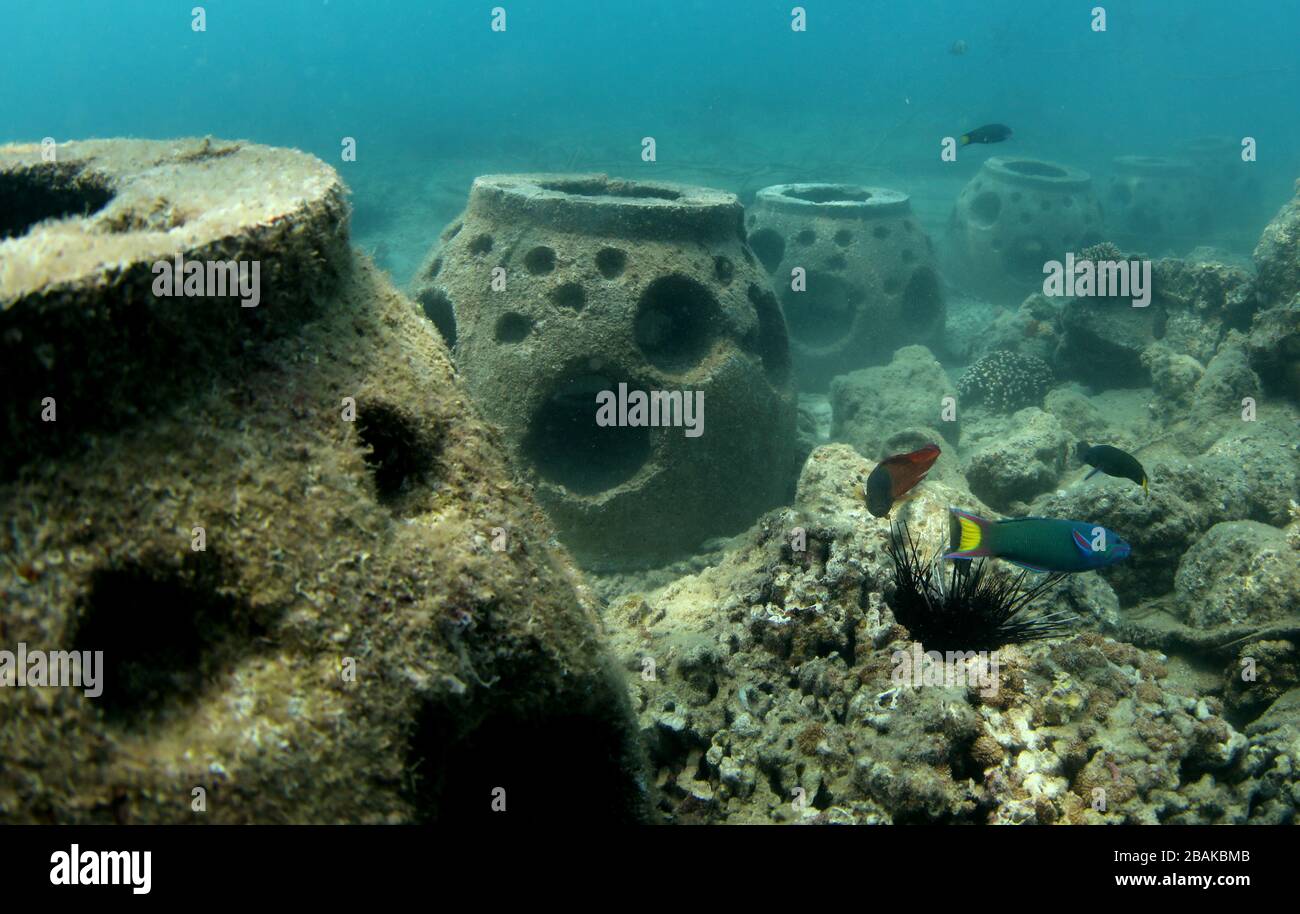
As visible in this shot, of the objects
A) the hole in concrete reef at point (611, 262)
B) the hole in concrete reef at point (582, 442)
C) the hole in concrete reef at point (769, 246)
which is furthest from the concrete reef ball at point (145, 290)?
the hole in concrete reef at point (769, 246)

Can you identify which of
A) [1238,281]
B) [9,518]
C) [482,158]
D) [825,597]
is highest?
[482,158]

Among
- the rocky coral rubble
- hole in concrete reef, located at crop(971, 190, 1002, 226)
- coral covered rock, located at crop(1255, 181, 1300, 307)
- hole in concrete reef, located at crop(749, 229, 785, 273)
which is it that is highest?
hole in concrete reef, located at crop(971, 190, 1002, 226)

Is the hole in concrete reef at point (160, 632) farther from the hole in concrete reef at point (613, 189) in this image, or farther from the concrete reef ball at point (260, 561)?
the hole in concrete reef at point (613, 189)

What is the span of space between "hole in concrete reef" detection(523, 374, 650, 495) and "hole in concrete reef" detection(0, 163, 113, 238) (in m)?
4.07

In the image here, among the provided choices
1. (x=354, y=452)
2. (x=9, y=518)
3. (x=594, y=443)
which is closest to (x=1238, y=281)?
(x=594, y=443)

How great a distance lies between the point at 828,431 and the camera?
11.7 meters

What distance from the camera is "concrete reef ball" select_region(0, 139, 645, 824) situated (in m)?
1.69

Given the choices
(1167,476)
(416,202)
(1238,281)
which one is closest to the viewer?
(1167,476)

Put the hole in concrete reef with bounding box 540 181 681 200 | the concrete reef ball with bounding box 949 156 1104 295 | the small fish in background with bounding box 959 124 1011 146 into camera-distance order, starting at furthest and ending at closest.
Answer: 1. the concrete reef ball with bounding box 949 156 1104 295
2. the small fish in background with bounding box 959 124 1011 146
3. the hole in concrete reef with bounding box 540 181 681 200

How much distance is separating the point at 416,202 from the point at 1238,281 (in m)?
26.4

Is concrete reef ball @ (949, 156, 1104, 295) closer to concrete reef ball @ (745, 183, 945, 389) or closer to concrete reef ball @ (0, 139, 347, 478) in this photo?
concrete reef ball @ (745, 183, 945, 389)

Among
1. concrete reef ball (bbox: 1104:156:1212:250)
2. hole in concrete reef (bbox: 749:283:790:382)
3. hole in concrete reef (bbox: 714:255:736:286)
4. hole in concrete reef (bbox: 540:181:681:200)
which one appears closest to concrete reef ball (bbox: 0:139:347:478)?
hole in concrete reef (bbox: 714:255:736:286)

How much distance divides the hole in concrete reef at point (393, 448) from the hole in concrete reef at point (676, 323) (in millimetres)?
4608
